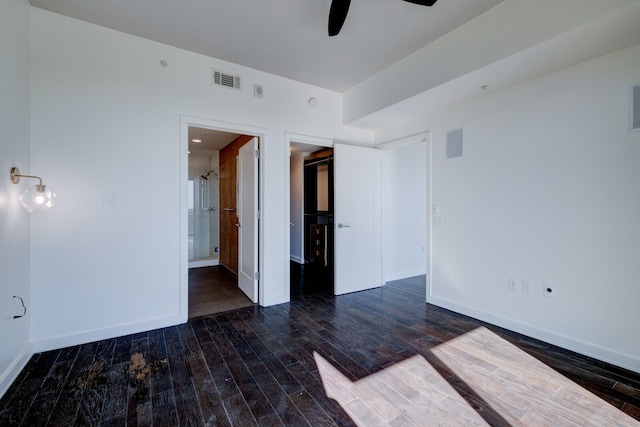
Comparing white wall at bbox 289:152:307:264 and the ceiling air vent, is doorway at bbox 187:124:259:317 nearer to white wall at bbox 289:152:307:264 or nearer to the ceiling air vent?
the ceiling air vent

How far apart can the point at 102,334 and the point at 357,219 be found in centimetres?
306

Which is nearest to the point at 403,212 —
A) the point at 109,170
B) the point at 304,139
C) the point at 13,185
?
the point at 304,139

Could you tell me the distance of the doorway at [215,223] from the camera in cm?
355

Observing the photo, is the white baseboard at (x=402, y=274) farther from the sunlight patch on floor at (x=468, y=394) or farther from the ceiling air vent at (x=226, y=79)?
the ceiling air vent at (x=226, y=79)

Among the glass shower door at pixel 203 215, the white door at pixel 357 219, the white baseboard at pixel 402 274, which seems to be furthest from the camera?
the glass shower door at pixel 203 215

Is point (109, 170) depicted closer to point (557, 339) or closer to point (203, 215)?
point (203, 215)

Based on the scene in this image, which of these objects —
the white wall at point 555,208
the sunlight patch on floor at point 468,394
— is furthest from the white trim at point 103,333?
the white wall at point 555,208

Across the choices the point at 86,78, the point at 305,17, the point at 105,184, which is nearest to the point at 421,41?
the point at 305,17

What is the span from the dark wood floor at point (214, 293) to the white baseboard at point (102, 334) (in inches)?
11.9

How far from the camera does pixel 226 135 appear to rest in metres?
4.59

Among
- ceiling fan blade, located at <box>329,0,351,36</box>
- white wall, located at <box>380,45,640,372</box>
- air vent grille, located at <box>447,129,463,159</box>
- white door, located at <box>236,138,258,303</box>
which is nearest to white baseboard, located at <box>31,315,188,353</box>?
white door, located at <box>236,138,258,303</box>

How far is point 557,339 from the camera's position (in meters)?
2.44

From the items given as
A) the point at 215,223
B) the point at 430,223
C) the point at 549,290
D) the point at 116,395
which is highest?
the point at 430,223

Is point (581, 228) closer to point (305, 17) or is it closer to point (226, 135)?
point (305, 17)
